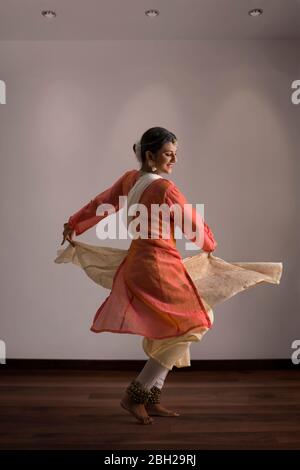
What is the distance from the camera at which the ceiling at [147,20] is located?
396 centimetres

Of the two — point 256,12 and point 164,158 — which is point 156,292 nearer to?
point 164,158

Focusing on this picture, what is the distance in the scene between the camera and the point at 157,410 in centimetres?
313

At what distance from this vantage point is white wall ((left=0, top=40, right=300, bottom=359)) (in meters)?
4.54

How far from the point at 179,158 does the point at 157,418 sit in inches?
84.5

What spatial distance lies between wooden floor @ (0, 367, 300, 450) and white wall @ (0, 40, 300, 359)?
438 mm

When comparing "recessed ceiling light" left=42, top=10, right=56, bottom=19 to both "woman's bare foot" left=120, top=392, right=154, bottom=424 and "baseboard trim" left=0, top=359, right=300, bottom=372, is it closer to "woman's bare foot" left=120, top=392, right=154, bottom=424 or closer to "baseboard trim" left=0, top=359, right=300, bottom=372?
"baseboard trim" left=0, top=359, right=300, bottom=372

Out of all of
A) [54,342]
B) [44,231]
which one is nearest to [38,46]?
[44,231]

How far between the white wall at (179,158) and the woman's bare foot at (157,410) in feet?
4.58

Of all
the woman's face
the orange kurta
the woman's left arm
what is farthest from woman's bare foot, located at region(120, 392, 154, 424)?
the woman's face

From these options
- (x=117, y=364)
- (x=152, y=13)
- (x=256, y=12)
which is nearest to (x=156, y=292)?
(x=117, y=364)

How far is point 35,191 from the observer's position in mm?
4551

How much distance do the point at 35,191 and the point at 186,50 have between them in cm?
160

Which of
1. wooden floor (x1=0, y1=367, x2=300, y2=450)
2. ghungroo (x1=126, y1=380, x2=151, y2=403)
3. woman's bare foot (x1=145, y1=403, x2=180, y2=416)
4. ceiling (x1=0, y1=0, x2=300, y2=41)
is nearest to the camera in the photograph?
wooden floor (x1=0, y1=367, x2=300, y2=450)
